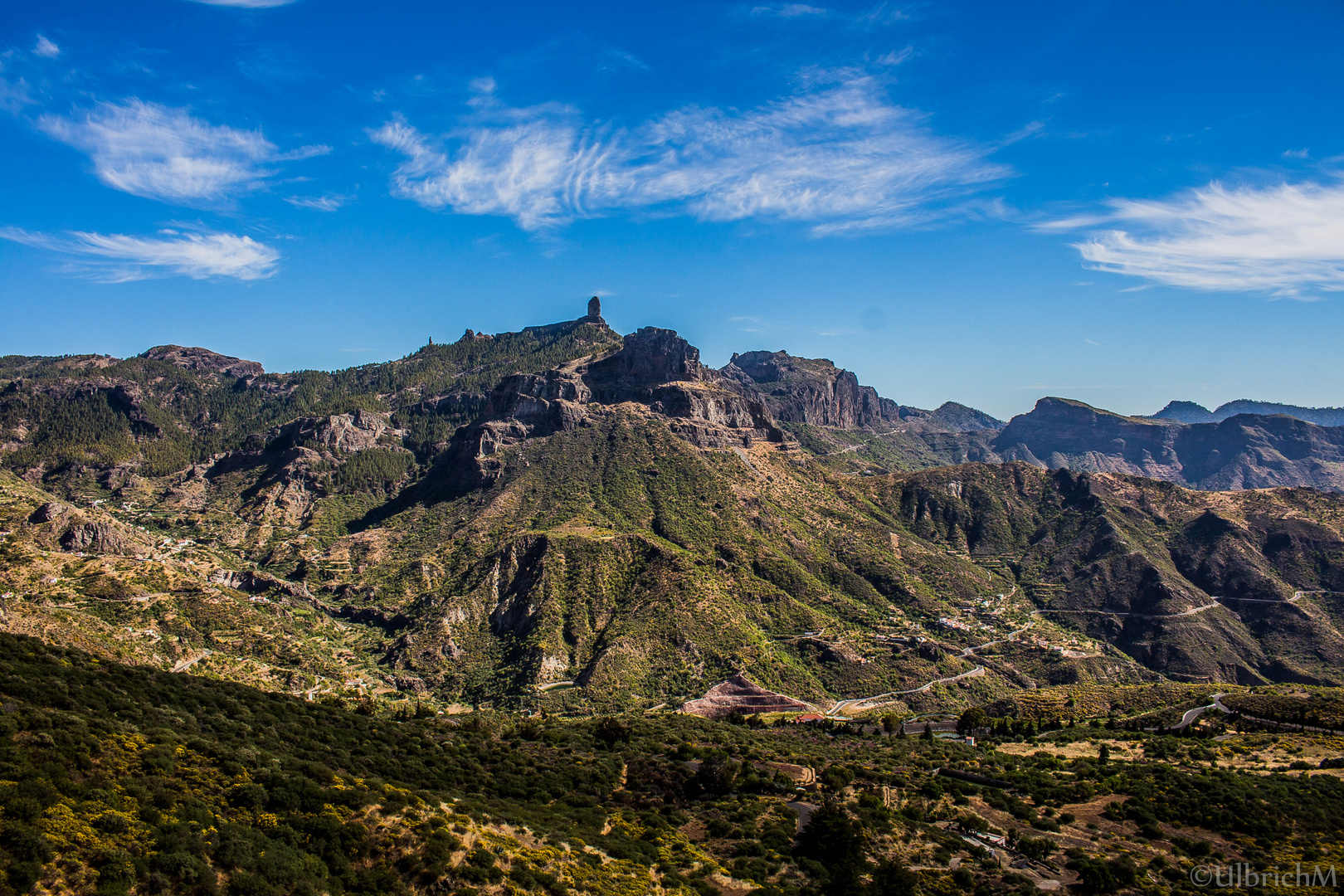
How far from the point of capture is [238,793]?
3581cm

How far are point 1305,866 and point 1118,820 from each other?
12552mm

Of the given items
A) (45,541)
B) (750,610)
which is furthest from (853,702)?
(45,541)

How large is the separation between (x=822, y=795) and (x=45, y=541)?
152965mm

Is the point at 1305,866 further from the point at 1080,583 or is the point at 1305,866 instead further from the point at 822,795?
the point at 1080,583

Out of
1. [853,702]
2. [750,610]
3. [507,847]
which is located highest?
[507,847]

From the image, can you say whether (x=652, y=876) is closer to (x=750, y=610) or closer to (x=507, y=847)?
(x=507, y=847)

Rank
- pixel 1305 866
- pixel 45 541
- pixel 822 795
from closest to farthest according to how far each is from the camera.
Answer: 1. pixel 1305 866
2. pixel 822 795
3. pixel 45 541

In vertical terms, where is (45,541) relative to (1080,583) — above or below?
above

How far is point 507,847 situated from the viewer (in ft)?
133

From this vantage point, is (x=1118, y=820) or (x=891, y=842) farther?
(x=1118, y=820)

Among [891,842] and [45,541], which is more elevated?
[45,541]

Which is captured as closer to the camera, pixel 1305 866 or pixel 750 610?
pixel 1305 866

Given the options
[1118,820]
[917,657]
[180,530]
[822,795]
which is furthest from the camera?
[180,530]

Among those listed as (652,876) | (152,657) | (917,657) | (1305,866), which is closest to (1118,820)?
(1305,866)
